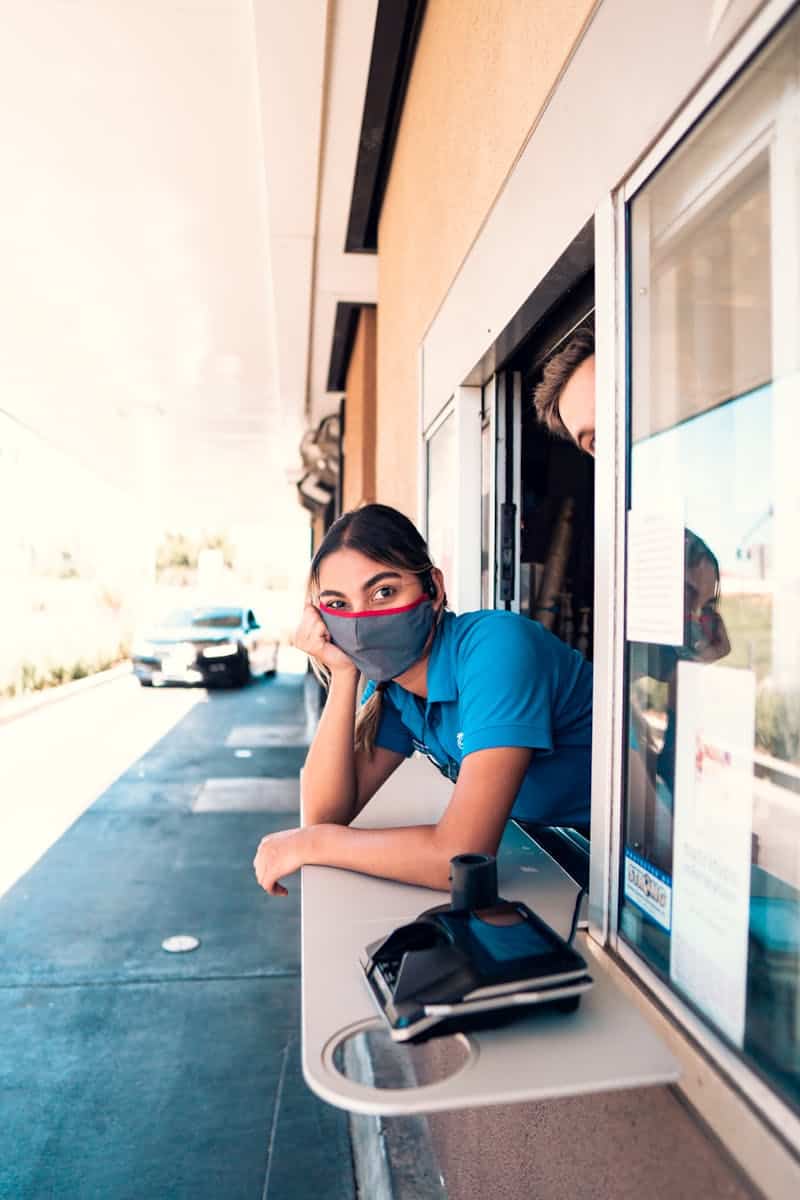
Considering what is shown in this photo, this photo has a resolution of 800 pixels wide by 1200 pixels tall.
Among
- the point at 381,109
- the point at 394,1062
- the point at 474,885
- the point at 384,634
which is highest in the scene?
the point at 381,109

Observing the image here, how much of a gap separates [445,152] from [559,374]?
1.07 metres

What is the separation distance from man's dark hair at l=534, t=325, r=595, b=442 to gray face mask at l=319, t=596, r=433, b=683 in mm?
616

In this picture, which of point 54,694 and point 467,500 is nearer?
point 467,500

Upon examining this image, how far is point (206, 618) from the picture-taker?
43.5ft

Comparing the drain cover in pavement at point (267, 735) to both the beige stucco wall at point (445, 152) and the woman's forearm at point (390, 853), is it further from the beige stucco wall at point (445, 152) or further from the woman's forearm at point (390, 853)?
the woman's forearm at point (390, 853)

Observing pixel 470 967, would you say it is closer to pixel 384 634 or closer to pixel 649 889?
pixel 649 889

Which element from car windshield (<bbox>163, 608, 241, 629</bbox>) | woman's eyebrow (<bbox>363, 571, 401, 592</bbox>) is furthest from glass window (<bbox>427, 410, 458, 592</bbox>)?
car windshield (<bbox>163, 608, 241, 629</bbox>)

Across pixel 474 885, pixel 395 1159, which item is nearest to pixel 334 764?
pixel 474 885

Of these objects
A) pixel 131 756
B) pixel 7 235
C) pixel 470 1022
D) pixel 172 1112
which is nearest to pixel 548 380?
pixel 470 1022

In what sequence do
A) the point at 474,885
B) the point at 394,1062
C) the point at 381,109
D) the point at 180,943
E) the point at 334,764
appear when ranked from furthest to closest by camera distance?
the point at 180,943 < the point at 381,109 < the point at 394,1062 < the point at 334,764 < the point at 474,885

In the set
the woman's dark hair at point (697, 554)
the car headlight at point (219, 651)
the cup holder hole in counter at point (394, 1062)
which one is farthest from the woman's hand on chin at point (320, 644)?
the car headlight at point (219, 651)

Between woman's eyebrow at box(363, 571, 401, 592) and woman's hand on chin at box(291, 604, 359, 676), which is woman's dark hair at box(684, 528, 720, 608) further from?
woman's hand on chin at box(291, 604, 359, 676)

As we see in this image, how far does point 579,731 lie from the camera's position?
5.49 feet

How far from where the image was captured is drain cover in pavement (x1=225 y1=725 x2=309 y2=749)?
28.1 feet
